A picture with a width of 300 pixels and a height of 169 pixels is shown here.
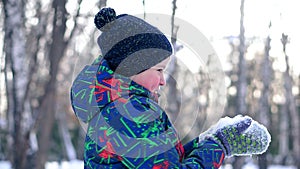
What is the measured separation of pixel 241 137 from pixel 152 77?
1.16 ft

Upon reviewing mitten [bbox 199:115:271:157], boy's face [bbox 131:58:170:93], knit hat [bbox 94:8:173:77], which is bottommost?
mitten [bbox 199:115:271:157]

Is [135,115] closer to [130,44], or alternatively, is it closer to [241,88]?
[130,44]

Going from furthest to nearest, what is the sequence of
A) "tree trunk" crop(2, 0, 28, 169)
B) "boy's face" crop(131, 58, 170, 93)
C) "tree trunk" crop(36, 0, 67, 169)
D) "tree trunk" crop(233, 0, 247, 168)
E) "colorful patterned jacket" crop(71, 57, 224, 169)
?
"tree trunk" crop(233, 0, 247, 168) < "tree trunk" crop(36, 0, 67, 169) < "tree trunk" crop(2, 0, 28, 169) < "boy's face" crop(131, 58, 170, 93) < "colorful patterned jacket" crop(71, 57, 224, 169)

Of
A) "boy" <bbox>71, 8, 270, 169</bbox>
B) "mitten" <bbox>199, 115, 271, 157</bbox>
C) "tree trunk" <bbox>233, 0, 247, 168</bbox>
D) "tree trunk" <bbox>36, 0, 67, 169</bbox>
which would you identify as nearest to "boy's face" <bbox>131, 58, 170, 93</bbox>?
"boy" <bbox>71, 8, 270, 169</bbox>

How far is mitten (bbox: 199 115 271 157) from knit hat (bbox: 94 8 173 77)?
313 millimetres

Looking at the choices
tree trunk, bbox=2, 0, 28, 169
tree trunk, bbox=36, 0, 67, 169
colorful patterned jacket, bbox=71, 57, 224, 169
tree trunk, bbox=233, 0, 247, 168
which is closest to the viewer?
colorful patterned jacket, bbox=71, 57, 224, 169

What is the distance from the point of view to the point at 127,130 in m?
1.65

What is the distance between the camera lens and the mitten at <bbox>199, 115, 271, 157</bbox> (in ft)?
5.90

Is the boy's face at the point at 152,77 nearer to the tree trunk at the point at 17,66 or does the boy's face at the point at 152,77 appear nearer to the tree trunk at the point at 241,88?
the tree trunk at the point at 17,66

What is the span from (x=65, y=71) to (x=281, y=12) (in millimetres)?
18574


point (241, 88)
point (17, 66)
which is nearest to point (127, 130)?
point (17, 66)

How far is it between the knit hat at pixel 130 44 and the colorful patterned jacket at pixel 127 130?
0.04 meters

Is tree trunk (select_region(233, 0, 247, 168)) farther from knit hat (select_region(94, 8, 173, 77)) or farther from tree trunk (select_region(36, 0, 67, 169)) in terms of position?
knit hat (select_region(94, 8, 173, 77))

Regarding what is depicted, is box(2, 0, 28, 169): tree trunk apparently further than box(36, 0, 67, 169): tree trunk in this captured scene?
No
